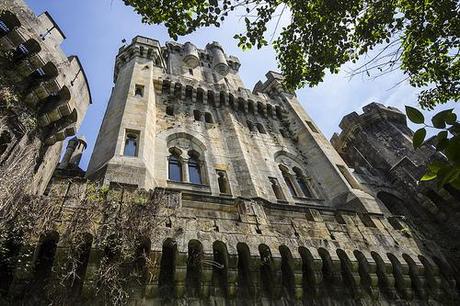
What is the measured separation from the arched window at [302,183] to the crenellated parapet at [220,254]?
182 inches

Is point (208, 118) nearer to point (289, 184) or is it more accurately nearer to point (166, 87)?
point (166, 87)

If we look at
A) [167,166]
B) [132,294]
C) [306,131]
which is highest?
[306,131]

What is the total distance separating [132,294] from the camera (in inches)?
239

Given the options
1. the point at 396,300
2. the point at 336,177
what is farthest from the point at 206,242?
the point at 336,177

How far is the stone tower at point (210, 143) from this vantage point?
37.5 ft

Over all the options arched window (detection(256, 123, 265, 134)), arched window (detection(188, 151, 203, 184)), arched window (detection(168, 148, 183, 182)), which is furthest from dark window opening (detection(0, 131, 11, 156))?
arched window (detection(256, 123, 265, 134))

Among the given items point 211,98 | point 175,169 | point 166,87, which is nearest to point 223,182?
point 175,169

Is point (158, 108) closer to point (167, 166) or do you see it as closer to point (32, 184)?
point (167, 166)

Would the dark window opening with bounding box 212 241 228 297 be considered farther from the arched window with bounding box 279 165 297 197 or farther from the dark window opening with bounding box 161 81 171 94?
the dark window opening with bounding box 161 81 171 94

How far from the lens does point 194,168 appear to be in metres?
13.2

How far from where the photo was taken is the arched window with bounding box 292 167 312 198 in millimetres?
14407

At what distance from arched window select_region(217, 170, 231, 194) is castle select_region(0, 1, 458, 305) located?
0.05m

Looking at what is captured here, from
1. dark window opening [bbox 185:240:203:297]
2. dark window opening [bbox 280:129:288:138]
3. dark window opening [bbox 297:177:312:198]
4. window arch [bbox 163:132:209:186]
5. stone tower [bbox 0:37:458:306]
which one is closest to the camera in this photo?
stone tower [bbox 0:37:458:306]

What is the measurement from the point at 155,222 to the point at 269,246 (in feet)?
9.30
